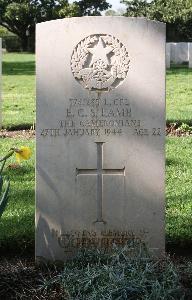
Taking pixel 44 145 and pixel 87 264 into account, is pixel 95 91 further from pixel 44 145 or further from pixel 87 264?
pixel 87 264

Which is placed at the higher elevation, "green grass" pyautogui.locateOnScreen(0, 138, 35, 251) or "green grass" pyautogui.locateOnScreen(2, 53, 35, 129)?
"green grass" pyautogui.locateOnScreen(2, 53, 35, 129)

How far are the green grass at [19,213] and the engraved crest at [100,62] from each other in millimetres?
1302

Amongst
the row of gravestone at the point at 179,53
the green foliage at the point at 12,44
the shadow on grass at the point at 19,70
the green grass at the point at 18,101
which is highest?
the green foliage at the point at 12,44

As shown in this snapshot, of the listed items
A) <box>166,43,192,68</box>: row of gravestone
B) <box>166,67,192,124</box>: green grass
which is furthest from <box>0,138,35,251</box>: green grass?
<box>166,43,192,68</box>: row of gravestone

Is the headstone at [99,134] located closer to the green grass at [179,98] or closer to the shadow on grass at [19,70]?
the green grass at [179,98]

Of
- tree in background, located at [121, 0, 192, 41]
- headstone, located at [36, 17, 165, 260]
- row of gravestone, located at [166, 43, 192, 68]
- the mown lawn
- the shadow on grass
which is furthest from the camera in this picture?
tree in background, located at [121, 0, 192, 41]

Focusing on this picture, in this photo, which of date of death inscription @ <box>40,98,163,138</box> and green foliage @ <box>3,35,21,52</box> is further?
green foliage @ <box>3,35,21,52</box>

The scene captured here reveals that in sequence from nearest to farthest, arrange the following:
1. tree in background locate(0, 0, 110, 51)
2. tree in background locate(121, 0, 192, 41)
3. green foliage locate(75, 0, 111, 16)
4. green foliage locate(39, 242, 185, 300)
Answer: green foliage locate(39, 242, 185, 300)
tree in background locate(121, 0, 192, 41)
tree in background locate(0, 0, 110, 51)
green foliage locate(75, 0, 111, 16)

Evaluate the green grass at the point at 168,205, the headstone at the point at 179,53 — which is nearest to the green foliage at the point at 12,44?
the headstone at the point at 179,53

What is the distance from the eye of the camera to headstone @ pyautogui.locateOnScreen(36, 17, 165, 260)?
4445 mm

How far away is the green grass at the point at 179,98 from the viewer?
11.5 metres

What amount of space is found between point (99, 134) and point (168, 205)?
1.64 metres

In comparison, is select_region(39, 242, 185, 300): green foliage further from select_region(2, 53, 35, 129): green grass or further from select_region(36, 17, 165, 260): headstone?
Answer: select_region(2, 53, 35, 129): green grass

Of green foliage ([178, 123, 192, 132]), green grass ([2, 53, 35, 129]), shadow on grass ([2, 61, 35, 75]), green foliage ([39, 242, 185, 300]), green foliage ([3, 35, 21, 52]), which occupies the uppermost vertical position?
green foliage ([3, 35, 21, 52])
